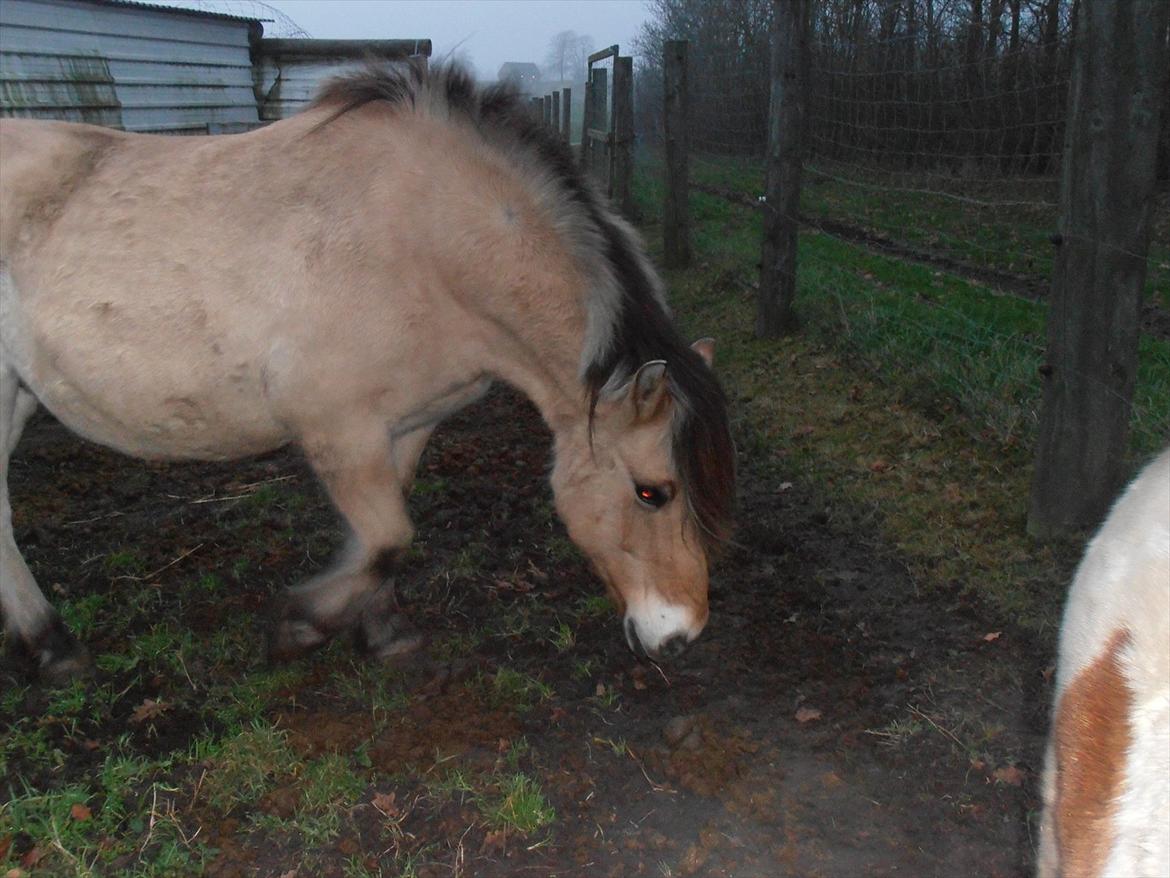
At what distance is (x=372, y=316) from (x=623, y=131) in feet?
30.9

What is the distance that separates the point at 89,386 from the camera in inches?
122

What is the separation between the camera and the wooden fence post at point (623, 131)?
1128cm

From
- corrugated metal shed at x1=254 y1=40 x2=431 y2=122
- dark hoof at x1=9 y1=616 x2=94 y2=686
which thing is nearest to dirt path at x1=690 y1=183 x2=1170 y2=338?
corrugated metal shed at x1=254 y1=40 x2=431 y2=122

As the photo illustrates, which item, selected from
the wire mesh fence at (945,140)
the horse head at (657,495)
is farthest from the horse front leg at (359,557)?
Result: the wire mesh fence at (945,140)

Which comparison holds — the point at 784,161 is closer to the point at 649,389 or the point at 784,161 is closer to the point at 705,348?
the point at 705,348

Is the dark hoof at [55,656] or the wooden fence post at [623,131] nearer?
the dark hoof at [55,656]

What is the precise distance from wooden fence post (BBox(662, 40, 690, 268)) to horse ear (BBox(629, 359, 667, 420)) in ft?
22.5

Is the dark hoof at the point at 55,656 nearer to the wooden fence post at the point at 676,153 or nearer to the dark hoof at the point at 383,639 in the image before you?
the dark hoof at the point at 383,639

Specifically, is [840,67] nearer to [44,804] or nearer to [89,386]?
[89,386]

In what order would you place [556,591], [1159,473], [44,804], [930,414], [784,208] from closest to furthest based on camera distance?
1. [1159,473]
2. [44,804]
3. [556,591]
4. [930,414]
5. [784,208]

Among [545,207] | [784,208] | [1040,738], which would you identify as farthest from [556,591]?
[784,208]

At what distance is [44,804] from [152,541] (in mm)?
1744

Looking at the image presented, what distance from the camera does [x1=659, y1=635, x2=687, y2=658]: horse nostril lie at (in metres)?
2.93

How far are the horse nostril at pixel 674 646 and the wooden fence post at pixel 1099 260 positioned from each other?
177 centimetres
